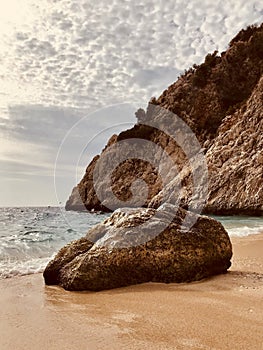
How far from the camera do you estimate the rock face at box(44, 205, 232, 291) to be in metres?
4.68

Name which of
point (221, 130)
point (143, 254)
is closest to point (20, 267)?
point (143, 254)

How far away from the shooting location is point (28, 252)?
332 inches

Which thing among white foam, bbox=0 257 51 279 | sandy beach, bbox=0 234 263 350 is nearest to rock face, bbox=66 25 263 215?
white foam, bbox=0 257 51 279

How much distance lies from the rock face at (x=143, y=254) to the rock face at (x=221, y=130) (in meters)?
16.6

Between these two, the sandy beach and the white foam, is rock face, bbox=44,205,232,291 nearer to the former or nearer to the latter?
the sandy beach

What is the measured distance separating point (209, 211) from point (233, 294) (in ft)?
67.8

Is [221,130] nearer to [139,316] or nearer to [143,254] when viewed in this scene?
[143,254]

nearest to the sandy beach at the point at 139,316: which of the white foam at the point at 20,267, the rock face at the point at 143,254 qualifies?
the rock face at the point at 143,254

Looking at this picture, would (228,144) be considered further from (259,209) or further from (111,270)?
(111,270)

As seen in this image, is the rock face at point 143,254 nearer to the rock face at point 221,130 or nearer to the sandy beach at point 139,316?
the sandy beach at point 139,316

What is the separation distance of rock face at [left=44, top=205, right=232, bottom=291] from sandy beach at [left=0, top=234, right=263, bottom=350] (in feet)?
0.60

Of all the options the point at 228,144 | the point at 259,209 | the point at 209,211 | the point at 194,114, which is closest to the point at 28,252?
the point at 259,209

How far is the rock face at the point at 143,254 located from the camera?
4676 mm

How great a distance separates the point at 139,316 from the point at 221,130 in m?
27.5
